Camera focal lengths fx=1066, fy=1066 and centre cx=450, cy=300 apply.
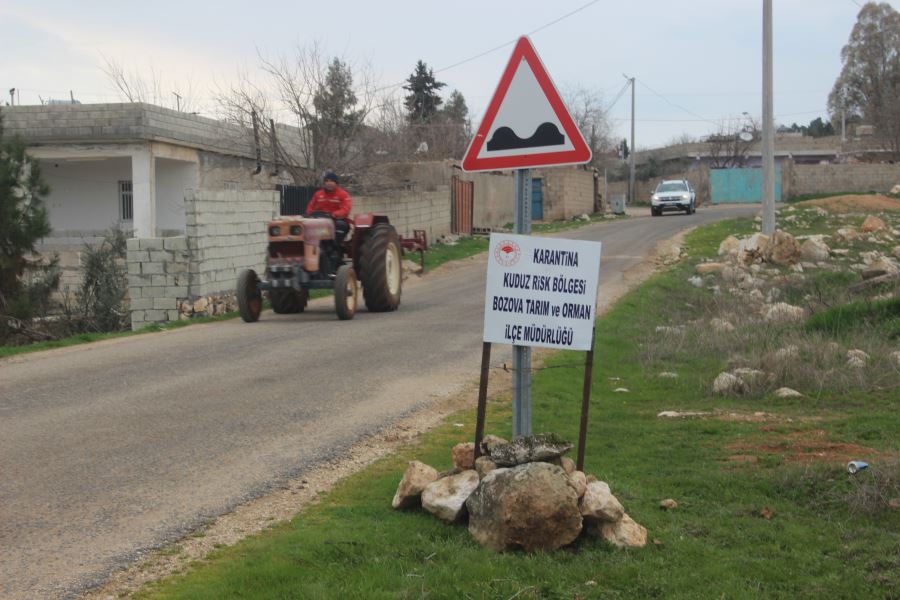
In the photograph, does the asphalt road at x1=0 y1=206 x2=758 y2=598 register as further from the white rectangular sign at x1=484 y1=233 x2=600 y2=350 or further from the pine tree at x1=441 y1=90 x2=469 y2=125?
the pine tree at x1=441 y1=90 x2=469 y2=125

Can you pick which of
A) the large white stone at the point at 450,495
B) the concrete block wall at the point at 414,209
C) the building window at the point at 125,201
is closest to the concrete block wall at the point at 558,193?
the concrete block wall at the point at 414,209

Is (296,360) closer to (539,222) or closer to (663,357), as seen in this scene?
(663,357)

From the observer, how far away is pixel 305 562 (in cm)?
523

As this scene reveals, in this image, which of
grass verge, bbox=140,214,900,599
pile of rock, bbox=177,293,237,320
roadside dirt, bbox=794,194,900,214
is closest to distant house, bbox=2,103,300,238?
pile of rock, bbox=177,293,237,320

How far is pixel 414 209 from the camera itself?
3003cm

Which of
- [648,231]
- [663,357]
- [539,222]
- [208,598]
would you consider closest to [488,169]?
[208,598]

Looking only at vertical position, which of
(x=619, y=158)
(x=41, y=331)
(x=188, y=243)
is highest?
(x=619, y=158)

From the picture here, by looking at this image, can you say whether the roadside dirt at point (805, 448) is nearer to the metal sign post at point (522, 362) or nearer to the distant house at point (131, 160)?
the metal sign post at point (522, 362)

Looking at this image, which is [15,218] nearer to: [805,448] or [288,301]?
[288,301]

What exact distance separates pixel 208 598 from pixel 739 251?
76.6 feet

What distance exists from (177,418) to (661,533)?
15.5 ft

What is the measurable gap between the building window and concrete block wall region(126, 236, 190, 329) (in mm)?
12597

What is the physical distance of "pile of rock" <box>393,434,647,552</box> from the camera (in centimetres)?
527

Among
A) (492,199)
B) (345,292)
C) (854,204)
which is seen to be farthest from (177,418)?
(854,204)
